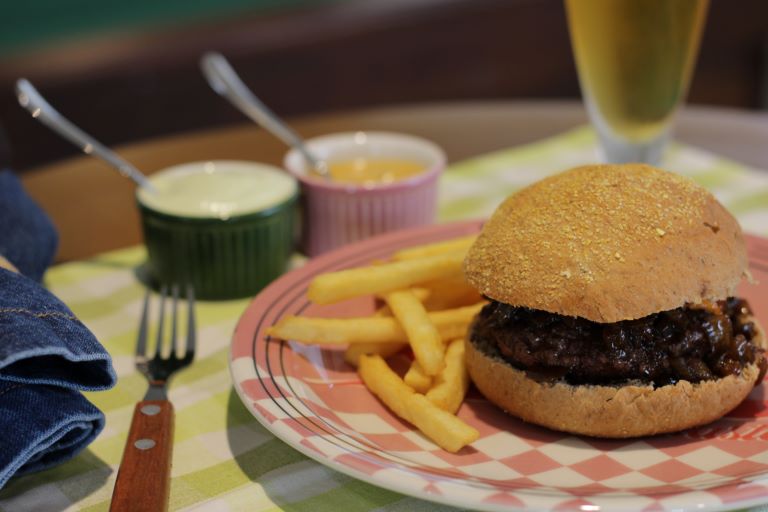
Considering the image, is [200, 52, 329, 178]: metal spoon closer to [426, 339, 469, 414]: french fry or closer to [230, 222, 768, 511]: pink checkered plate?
[230, 222, 768, 511]: pink checkered plate

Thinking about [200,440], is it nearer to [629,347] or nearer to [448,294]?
[448,294]

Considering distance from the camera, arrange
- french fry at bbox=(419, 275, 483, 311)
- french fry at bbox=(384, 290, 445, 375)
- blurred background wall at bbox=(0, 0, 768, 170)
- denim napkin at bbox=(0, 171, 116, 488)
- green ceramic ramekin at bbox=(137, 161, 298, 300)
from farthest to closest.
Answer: blurred background wall at bbox=(0, 0, 768, 170)
green ceramic ramekin at bbox=(137, 161, 298, 300)
french fry at bbox=(419, 275, 483, 311)
french fry at bbox=(384, 290, 445, 375)
denim napkin at bbox=(0, 171, 116, 488)

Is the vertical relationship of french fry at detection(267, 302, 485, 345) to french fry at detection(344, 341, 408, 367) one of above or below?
above

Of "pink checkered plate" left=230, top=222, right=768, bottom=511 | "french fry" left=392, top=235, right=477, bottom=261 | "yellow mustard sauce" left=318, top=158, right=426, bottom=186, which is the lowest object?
"pink checkered plate" left=230, top=222, right=768, bottom=511

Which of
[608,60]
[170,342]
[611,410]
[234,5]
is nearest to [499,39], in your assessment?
[234,5]

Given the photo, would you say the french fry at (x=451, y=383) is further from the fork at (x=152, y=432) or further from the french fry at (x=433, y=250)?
the fork at (x=152, y=432)

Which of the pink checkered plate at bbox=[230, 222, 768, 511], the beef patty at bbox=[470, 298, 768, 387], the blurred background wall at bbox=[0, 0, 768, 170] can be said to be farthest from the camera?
the blurred background wall at bbox=[0, 0, 768, 170]

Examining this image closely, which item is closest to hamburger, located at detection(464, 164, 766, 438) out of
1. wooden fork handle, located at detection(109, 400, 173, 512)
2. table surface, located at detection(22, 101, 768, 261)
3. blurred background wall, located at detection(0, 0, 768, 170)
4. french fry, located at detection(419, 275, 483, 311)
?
french fry, located at detection(419, 275, 483, 311)

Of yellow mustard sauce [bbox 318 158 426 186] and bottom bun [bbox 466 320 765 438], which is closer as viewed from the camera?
bottom bun [bbox 466 320 765 438]

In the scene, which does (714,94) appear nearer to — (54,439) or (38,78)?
(38,78)
